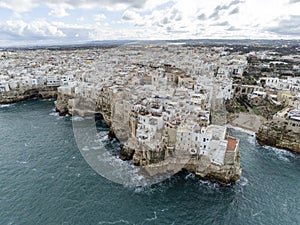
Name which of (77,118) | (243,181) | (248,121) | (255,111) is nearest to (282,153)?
(243,181)

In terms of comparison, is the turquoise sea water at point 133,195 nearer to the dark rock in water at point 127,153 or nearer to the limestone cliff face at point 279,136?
the limestone cliff face at point 279,136

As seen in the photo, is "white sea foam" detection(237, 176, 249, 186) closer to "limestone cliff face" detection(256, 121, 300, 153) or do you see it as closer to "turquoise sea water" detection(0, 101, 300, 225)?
"turquoise sea water" detection(0, 101, 300, 225)

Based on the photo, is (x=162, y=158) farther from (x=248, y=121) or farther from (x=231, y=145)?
(x=248, y=121)

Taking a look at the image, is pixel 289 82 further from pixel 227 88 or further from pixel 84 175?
pixel 84 175

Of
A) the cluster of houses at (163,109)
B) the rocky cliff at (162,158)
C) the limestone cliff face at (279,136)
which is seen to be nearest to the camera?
the rocky cliff at (162,158)

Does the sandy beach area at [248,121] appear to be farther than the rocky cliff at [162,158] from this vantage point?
Yes

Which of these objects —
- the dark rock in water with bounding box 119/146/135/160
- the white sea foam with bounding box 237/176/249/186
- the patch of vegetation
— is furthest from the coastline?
the dark rock in water with bounding box 119/146/135/160

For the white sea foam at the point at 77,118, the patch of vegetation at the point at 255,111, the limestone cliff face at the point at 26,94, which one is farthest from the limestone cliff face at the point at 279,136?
the limestone cliff face at the point at 26,94
